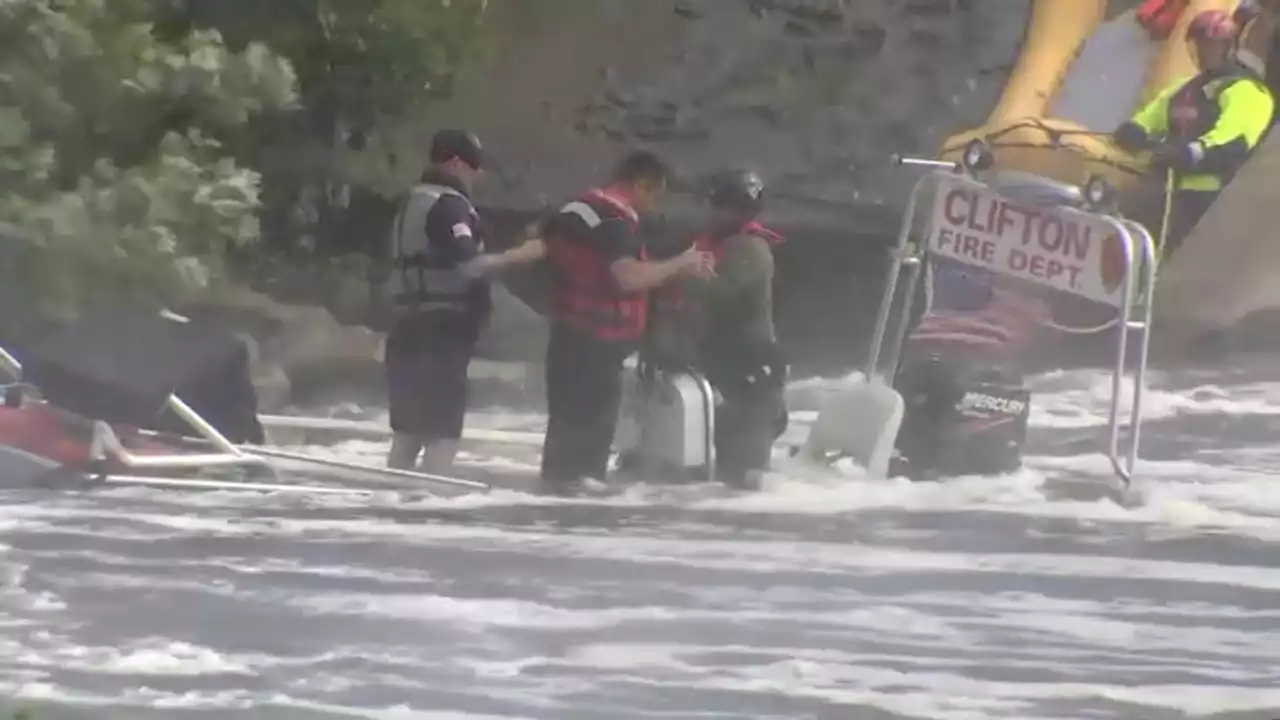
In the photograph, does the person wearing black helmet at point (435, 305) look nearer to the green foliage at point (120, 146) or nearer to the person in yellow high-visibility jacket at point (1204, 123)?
the green foliage at point (120, 146)

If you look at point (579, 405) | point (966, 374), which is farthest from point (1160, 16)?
point (579, 405)

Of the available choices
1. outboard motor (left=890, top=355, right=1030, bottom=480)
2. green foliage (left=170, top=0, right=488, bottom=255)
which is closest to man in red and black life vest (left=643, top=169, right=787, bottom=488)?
outboard motor (left=890, top=355, right=1030, bottom=480)

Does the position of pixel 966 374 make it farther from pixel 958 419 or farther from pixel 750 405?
pixel 750 405

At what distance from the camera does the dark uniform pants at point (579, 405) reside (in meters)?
1.29

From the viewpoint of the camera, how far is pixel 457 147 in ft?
4.20

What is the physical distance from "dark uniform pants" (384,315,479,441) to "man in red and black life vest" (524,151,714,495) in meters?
0.08

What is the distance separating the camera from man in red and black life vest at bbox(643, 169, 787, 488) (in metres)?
1.27

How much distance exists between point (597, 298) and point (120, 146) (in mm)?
492

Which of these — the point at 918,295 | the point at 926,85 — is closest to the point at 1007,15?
the point at 926,85

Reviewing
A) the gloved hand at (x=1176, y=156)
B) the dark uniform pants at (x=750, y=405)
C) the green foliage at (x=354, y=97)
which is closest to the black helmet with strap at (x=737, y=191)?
the dark uniform pants at (x=750, y=405)

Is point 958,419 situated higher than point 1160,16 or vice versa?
point 1160,16

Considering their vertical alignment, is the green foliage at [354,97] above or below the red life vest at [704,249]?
above

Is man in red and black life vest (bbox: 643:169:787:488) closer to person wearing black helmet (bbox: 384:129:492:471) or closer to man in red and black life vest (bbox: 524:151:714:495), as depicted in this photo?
man in red and black life vest (bbox: 524:151:714:495)

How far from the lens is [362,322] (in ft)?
4.22
